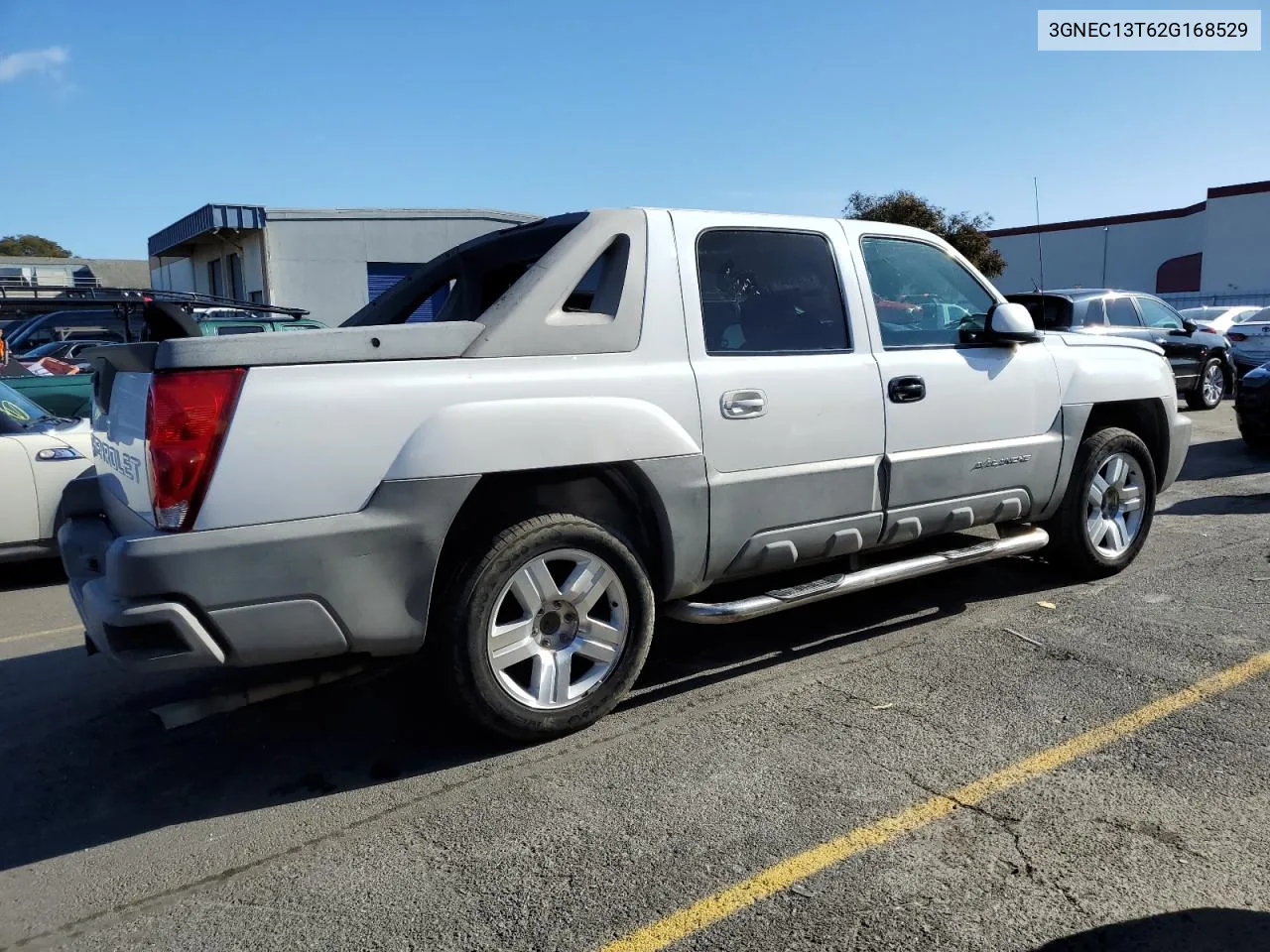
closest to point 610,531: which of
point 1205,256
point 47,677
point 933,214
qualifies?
point 47,677

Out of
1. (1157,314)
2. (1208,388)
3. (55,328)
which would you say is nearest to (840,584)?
(1157,314)

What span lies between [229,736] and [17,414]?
408 cm

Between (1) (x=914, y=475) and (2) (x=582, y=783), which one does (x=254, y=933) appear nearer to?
(2) (x=582, y=783)

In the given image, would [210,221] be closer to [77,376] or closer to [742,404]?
[77,376]

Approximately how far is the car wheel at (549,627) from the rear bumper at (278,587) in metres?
0.19

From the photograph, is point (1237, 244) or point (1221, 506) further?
point (1237, 244)

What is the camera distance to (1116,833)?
117 inches

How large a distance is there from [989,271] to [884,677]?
32932 mm

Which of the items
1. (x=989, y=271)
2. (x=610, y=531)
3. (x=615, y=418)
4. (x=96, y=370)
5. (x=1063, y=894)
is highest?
(x=989, y=271)

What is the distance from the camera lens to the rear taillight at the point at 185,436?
3.00 metres

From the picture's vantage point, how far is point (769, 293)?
4.28m

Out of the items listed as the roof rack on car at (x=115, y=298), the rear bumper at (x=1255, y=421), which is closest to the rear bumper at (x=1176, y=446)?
the rear bumper at (x=1255, y=421)

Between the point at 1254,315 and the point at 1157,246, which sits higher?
the point at 1157,246

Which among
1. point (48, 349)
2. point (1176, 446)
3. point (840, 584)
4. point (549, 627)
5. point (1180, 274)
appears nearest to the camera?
point (549, 627)
